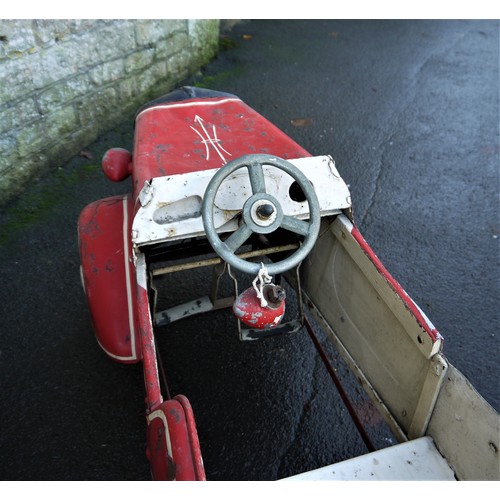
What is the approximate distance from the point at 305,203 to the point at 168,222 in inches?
22.2

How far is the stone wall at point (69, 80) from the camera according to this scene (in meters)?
Result: 3.61

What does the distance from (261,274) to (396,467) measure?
80 cm

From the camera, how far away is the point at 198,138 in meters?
2.52

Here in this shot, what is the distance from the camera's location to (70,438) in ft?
8.30

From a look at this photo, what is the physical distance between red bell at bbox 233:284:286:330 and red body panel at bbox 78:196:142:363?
68cm

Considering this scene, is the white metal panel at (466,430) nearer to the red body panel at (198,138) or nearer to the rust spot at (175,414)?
the rust spot at (175,414)

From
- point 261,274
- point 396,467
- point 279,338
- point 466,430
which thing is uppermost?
point 261,274

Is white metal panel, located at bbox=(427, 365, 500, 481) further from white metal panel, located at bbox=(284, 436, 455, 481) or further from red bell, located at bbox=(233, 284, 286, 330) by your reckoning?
red bell, located at bbox=(233, 284, 286, 330)

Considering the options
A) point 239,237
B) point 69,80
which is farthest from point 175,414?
point 69,80

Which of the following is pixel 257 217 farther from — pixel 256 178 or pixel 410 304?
pixel 410 304

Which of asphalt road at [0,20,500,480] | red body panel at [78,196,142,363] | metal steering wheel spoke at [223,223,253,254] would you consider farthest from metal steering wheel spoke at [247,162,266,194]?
asphalt road at [0,20,500,480]

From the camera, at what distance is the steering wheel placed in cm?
190

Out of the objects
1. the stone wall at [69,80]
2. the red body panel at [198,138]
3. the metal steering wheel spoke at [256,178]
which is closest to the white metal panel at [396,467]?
the metal steering wheel spoke at [256,178]
